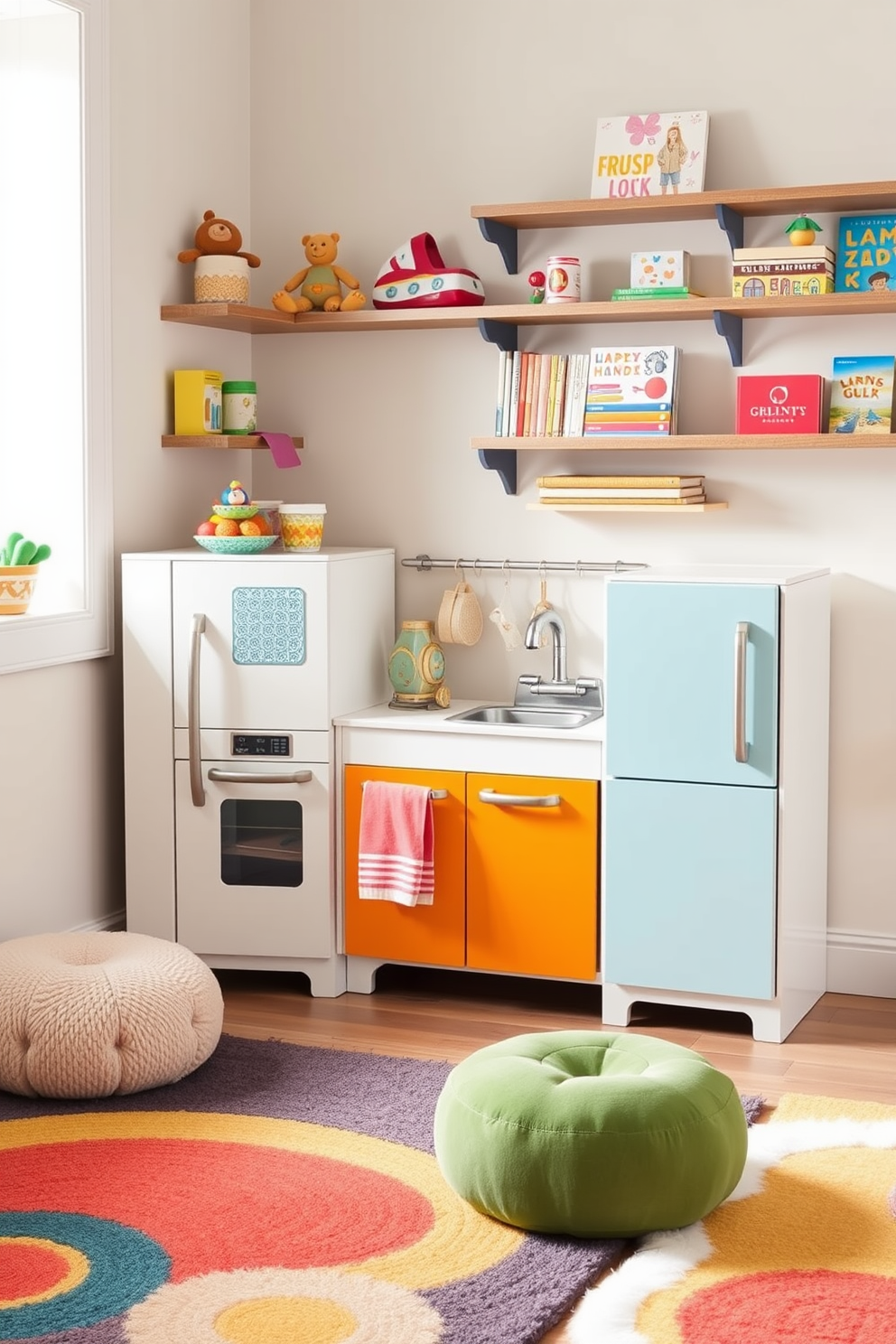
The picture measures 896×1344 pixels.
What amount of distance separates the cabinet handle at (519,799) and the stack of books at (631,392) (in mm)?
889

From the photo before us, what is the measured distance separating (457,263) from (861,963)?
6.71 feet

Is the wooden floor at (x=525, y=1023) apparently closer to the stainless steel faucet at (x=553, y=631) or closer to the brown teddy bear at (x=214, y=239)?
the stainless steel faucet at (x=553, y=631)

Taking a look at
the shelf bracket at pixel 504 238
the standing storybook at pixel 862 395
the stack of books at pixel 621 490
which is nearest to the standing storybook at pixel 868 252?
the standing storybook at pixel 862 395

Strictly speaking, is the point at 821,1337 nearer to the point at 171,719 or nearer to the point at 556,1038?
the point at 556,1038

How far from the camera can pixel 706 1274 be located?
2363 millimetres

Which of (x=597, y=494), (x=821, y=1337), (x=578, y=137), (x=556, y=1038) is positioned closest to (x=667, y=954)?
(x=556, y=1038)

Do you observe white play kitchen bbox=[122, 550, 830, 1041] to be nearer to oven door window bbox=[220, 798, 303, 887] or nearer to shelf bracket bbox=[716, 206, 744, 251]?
oven door window bbox=[220, 798, 303, 887]

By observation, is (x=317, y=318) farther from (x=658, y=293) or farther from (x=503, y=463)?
(x=658, y=293)

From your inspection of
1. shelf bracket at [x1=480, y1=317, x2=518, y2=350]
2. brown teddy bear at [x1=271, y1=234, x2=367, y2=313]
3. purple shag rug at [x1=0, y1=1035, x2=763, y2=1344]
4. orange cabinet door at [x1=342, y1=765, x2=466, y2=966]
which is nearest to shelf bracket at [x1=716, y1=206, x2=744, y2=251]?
shelf bracket at [x1=480, y1=317, x2=518, y2=350]

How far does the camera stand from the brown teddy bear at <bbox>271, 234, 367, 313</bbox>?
4129mm

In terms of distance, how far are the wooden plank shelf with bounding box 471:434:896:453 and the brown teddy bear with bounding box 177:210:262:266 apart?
832 mm

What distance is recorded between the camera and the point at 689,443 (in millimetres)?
3723

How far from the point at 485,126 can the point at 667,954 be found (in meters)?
2.14

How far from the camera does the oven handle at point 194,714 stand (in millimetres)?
3781
